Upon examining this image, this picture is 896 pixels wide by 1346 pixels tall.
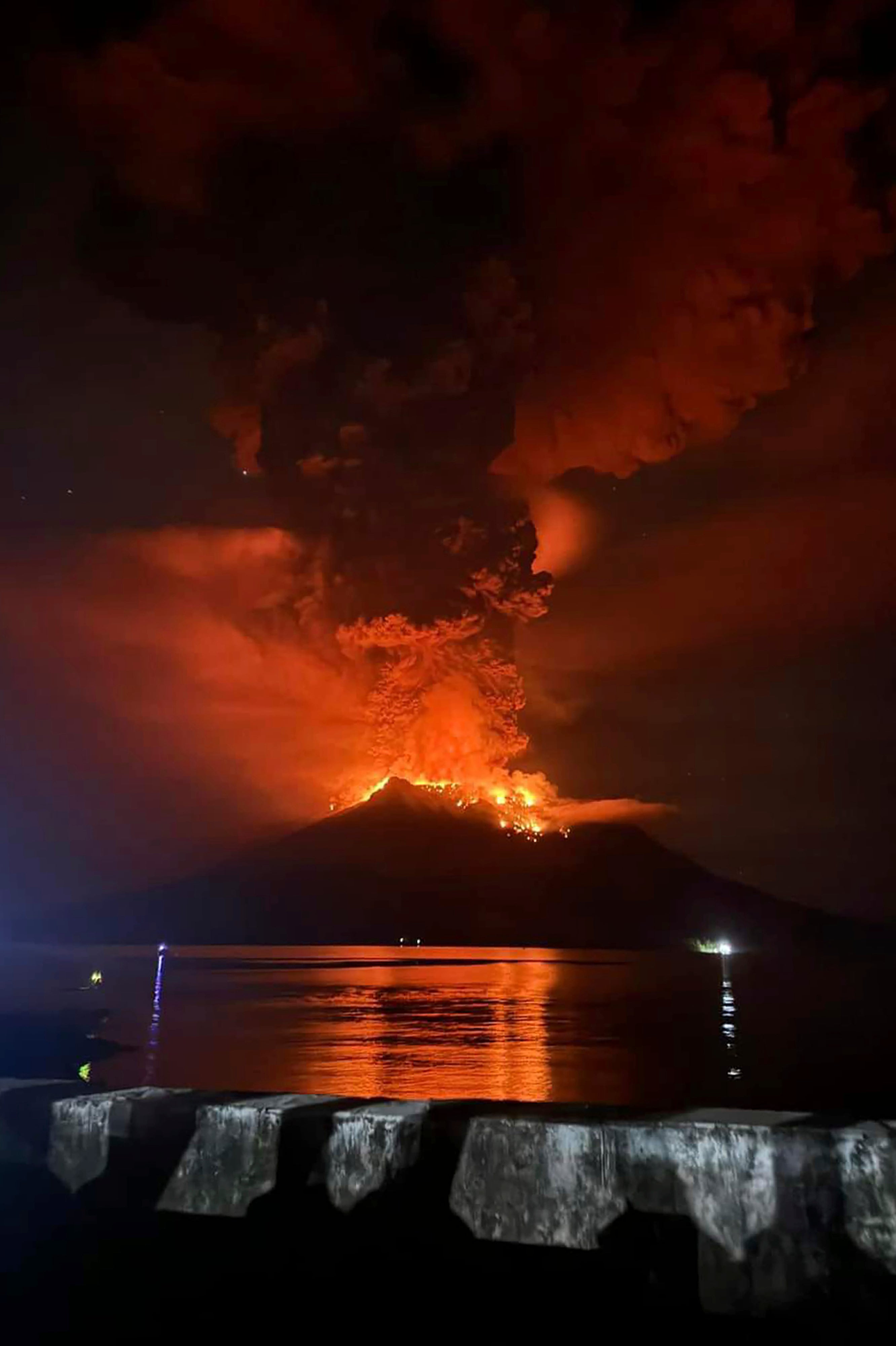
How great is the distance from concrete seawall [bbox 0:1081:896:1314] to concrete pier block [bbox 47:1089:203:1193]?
0.01 meters

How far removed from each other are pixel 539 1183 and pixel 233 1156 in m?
1.92

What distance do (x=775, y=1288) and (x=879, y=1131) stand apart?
941mm

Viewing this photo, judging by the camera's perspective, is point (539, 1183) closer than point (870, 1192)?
No

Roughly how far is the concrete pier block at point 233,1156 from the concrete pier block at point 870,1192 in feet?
9.68

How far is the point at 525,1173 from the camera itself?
19.5 feet

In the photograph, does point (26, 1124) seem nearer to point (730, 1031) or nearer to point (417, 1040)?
point (417, 1040)

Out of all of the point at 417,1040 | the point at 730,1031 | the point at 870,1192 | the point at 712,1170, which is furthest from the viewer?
the point at 730,1031

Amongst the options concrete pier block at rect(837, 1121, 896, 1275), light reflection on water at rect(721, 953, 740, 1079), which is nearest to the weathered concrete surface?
concrete pier block at rect(837, 1121, 896, 1275)

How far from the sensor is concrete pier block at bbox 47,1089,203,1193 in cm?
672

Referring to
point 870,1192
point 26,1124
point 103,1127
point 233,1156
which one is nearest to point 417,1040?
point 26,1124

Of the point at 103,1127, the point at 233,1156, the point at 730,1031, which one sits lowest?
the point at 233,1156

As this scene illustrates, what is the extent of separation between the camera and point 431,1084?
112ft

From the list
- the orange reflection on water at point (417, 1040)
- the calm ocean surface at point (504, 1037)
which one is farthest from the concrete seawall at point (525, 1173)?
the orange reflection on water at point (417, 1040)

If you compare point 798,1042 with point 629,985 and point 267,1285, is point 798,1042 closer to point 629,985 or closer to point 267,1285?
point 267,1285
